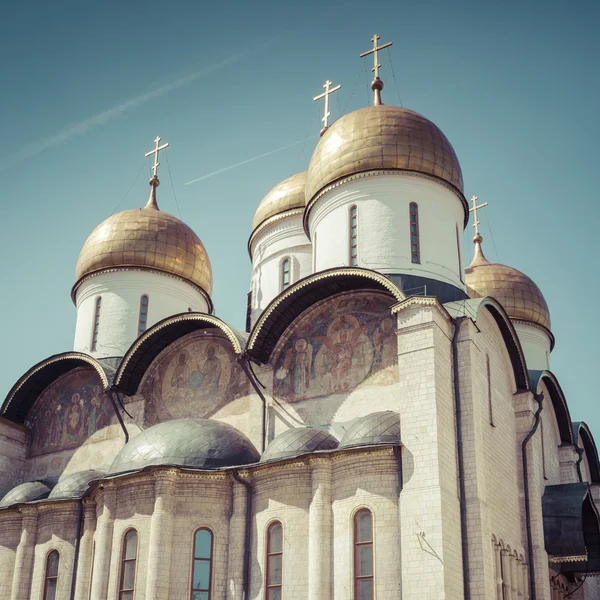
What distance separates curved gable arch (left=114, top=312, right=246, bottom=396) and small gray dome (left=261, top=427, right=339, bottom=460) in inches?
106

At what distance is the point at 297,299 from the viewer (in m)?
14.5

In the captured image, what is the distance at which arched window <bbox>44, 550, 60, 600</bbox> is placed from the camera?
1450 cm

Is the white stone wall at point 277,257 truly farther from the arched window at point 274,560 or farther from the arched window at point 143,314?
the arched window at point 274,560

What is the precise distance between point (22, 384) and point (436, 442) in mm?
9443

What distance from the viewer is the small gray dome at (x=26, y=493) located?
611 inches

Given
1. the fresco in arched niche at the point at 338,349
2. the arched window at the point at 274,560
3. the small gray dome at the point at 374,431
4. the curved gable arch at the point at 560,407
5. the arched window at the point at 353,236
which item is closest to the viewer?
the small gray dome at the point at 374,431

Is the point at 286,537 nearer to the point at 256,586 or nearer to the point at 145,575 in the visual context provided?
the point at 256,586

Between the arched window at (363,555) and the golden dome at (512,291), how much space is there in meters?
9.27

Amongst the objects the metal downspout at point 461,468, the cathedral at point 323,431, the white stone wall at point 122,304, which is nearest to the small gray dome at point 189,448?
the cathedral at point 323,431

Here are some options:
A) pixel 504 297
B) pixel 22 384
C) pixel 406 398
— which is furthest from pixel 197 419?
pixel 504 297

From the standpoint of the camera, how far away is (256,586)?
12.4m

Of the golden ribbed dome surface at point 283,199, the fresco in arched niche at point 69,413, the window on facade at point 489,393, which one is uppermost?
the golden ribbed dome surface at point 283,199

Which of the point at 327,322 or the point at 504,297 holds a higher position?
the point at 504,297

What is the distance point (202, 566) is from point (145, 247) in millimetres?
7904
